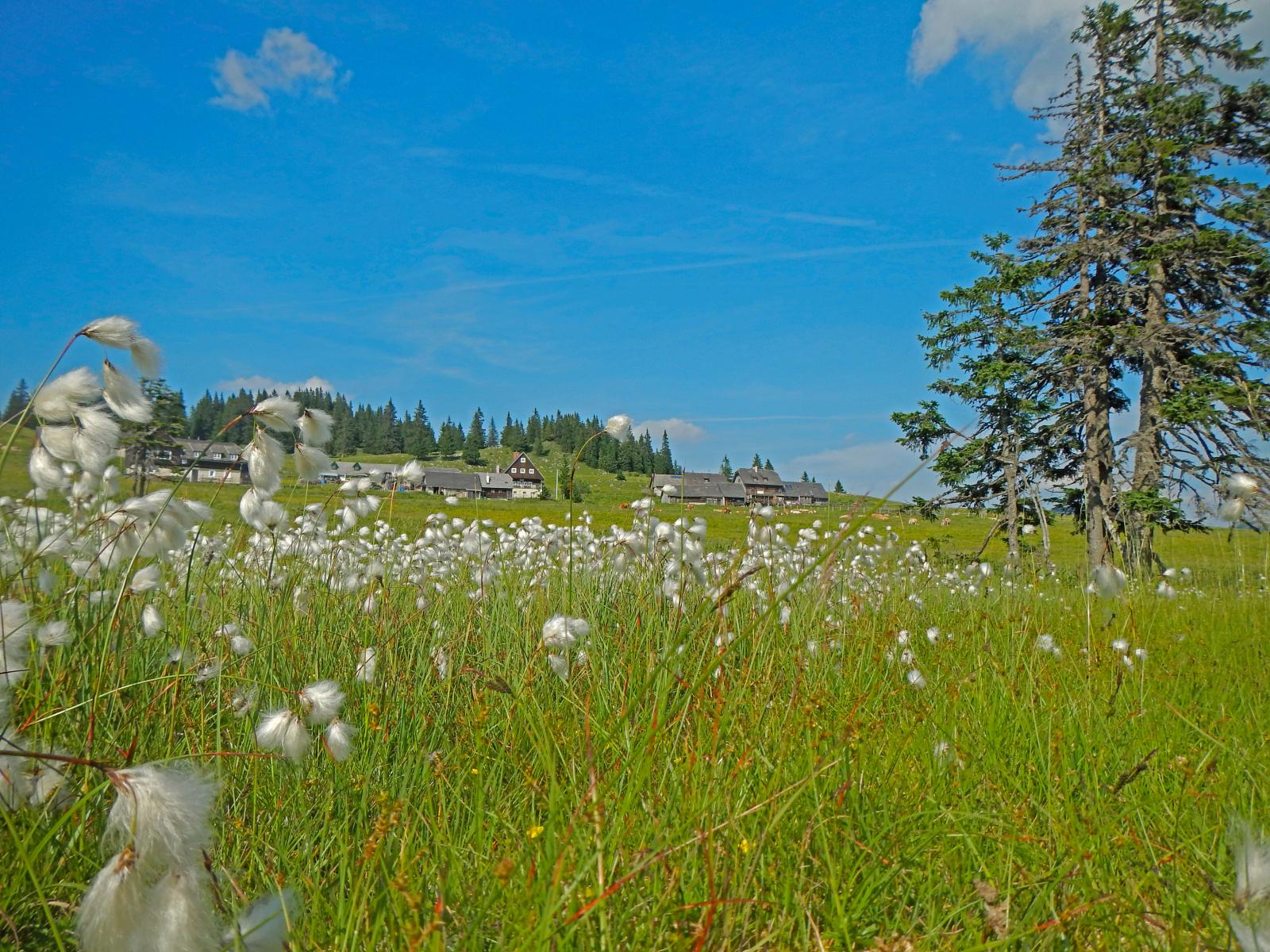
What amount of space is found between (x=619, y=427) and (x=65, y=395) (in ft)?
8.22

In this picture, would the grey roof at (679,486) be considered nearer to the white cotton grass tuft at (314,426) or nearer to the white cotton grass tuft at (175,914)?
the white cotton grass tuft at (314,426)

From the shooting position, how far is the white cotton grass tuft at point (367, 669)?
146 inches

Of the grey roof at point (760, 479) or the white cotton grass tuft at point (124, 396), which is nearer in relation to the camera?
the white cotton grass tuft at point (124, 396)

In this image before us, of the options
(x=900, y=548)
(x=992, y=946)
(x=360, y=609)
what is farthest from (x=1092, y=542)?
(x=992, y=946)

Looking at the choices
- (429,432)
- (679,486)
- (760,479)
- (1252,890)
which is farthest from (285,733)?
(429,432)

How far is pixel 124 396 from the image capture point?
8.48 ft

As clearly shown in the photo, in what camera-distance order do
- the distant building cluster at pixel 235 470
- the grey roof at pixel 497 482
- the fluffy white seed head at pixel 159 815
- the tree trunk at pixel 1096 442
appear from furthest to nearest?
the grey roof at pixel 497 482
the tree trunk at pixel 1096 442
the distant building cluster at pixel 235 470
the fluffy white seed head at pixel 159 815

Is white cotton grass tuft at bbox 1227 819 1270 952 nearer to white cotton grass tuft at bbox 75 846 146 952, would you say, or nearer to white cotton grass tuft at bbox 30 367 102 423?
white cotton grass tuft at bbox 75 846 146 952

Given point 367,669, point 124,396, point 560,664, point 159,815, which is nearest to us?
point 159,815

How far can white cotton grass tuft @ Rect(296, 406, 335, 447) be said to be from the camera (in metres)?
2.80

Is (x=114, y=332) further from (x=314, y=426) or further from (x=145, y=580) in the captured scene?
(x=145, y=580)

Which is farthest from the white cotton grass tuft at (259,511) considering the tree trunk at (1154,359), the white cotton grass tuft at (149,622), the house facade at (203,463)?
the tree trunk at (1154,359)

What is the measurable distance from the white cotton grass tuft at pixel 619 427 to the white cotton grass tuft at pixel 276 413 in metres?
1.90

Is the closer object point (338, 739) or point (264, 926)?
point (264, 926)
